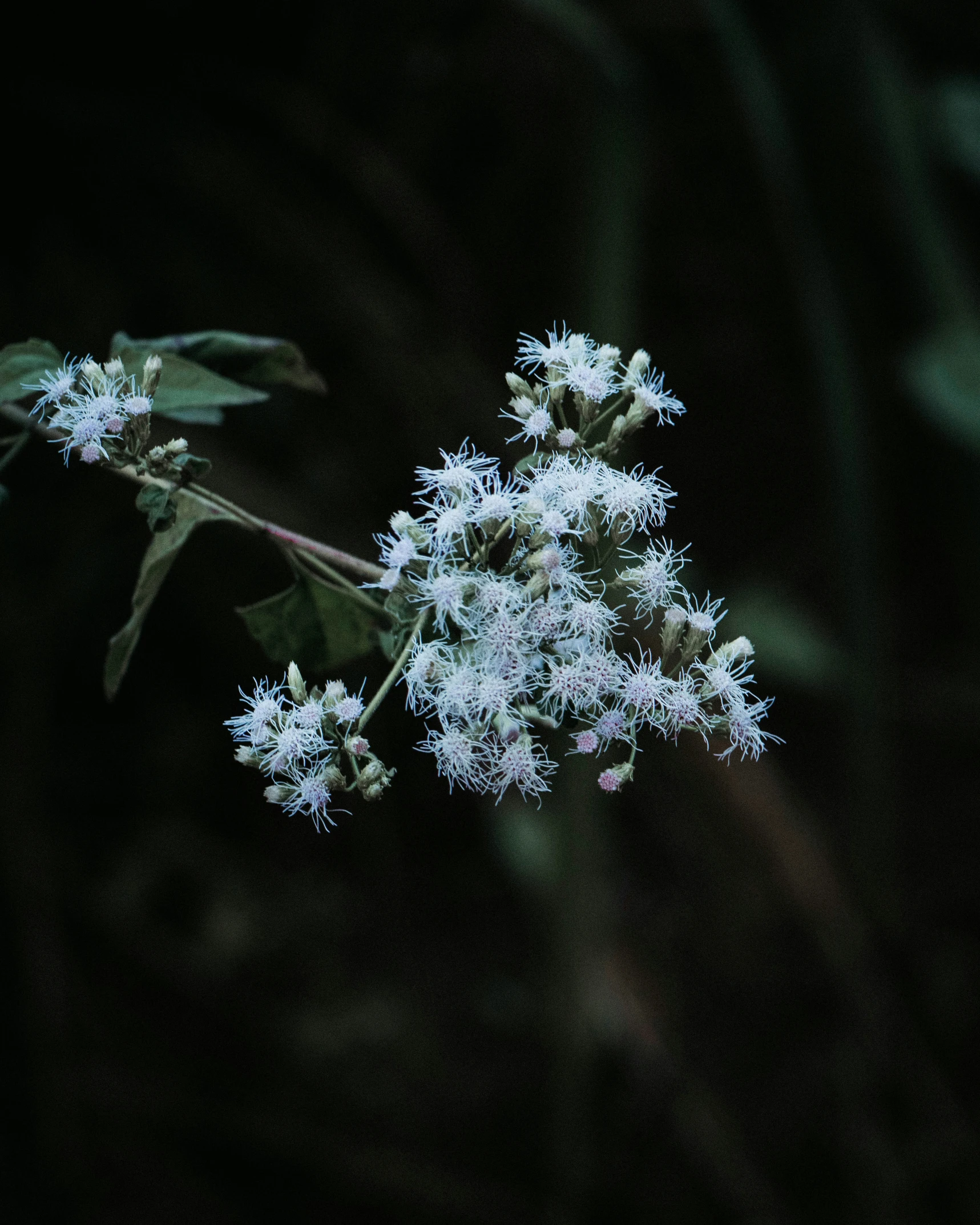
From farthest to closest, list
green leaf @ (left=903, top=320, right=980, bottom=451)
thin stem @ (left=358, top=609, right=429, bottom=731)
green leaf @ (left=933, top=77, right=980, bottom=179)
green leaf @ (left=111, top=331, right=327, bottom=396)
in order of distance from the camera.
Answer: green leaf @ (left=933, top=77, right=980, bottom=179) < green leaf @ (left=903, top=320, right=980, bottom=451) < green leaf @ (left=111, top=331, right=327, bottom=396) < thin stem @ (left=358, top=609, right=429, bottom=731)

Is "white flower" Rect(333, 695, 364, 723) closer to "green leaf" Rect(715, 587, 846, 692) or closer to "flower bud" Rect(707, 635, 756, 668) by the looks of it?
"flower bud" Rect(707, 635, 756, 668)

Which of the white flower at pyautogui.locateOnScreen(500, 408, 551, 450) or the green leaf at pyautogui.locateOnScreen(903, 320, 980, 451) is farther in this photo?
the green leaf at pyautogui.locateOnScreen(903, 320, 980, 451)

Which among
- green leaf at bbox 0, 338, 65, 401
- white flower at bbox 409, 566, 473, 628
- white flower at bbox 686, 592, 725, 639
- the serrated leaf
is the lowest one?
white flower at bbox 409, 566, 473, 628

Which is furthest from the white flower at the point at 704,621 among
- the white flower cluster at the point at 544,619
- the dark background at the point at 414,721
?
the dark background at the point at 414,721

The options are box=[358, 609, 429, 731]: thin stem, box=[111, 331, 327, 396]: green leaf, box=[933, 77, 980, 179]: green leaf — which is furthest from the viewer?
box=[933, 77, 980, 179]: green leaf

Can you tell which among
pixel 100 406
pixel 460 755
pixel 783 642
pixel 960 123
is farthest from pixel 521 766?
pixel 960 123

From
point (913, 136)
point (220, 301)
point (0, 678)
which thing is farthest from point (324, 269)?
point (913, 136)

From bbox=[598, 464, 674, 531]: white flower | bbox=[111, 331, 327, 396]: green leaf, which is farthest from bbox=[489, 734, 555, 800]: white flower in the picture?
bbox=[111, 331, 327, 396]: green leaf

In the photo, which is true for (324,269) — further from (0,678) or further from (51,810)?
(51,810)
